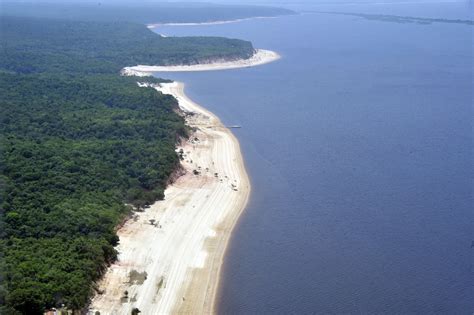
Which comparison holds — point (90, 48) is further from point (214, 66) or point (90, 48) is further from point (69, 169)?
point (69, 169)

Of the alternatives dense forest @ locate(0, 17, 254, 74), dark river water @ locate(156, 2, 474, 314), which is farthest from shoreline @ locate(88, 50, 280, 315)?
dense forest @ locate(0, 17, 254, 74)

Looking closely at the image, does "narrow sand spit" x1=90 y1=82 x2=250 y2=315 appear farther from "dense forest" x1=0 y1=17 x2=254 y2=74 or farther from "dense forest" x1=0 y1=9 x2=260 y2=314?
"dense forest" x1=0 y1=17 x2=254 y2=74

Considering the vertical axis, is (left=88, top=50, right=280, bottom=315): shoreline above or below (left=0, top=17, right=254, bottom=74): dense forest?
below

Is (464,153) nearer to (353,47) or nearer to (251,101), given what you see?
(251,101)

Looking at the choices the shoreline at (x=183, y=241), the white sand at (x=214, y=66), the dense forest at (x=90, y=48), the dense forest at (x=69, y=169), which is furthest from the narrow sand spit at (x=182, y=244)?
the white sand at (x=214, y=66)

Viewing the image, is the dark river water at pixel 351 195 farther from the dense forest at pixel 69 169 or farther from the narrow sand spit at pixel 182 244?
the dense forest at pixel 69 169

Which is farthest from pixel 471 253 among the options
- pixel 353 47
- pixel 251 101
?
pixel 353 47
